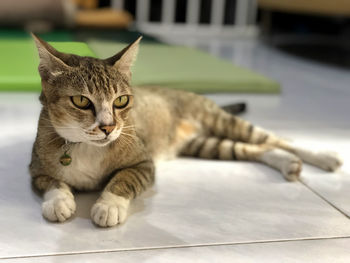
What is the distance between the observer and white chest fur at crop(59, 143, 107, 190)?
128 centimetres

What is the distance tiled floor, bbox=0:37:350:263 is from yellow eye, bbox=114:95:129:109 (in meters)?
0.28

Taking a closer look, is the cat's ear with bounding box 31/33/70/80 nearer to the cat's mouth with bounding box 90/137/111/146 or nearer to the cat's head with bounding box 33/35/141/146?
the cat's head with bounding box 33/35/141/146

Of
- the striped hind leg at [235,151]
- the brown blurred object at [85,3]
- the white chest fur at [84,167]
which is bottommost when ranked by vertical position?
the brown blurred object at [85,3]

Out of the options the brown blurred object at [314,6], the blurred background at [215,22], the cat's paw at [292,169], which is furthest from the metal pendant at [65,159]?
the blurred background at [215,22]

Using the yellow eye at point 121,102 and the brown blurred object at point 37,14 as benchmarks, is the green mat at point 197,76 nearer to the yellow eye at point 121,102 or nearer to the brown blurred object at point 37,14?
the yellow eye at point 121,102

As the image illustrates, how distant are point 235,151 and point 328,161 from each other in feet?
1.07

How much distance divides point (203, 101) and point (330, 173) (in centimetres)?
58

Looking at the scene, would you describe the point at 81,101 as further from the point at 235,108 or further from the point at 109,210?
the point at 235,108

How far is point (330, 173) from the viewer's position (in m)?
1.61

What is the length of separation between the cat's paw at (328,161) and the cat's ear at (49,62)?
946mm

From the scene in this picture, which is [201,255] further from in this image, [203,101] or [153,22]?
[153,22]

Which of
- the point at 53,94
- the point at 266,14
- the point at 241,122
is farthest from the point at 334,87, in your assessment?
the point at 266,14

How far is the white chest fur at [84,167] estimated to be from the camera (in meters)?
1.28

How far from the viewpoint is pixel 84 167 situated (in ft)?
4.25
